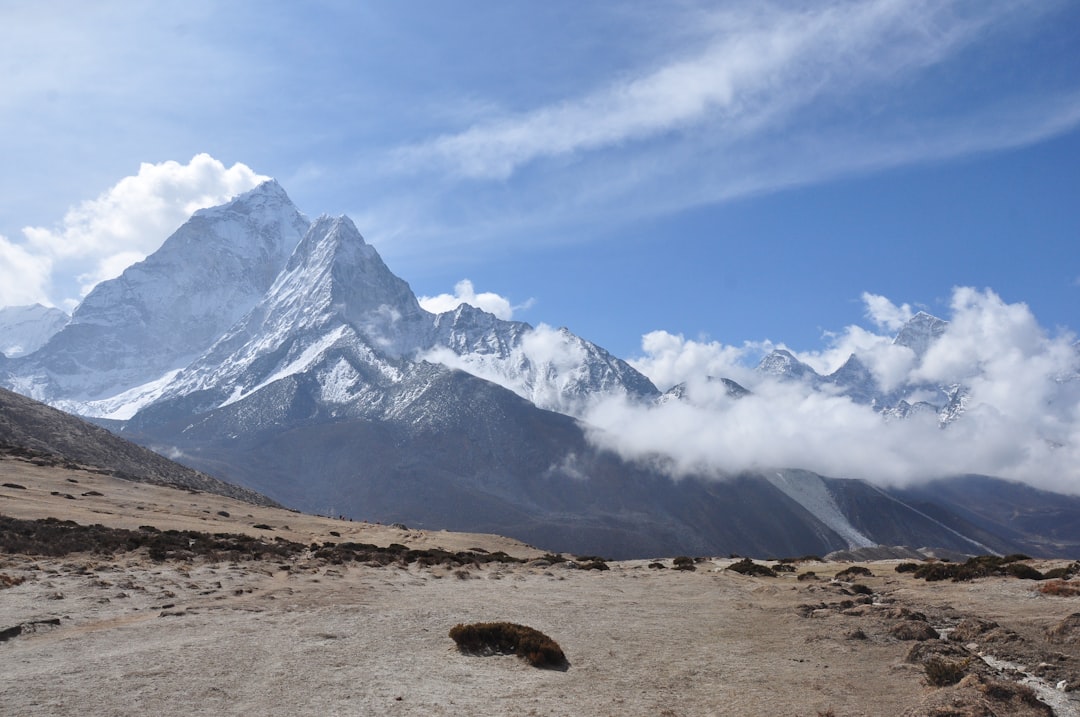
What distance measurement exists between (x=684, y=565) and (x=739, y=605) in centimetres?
1992

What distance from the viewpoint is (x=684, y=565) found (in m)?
54.1

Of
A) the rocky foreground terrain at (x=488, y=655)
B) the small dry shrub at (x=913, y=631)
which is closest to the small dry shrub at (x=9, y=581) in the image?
the rocky foreground terrain at (x=488, y=655)

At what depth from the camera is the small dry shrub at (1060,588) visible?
31.3m

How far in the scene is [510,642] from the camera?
2459 centimetres

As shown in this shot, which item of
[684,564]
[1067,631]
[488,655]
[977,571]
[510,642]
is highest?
[977,571]

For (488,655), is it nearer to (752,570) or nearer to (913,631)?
(913,631)

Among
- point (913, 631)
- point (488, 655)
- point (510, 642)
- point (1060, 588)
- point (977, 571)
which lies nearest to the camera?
point (488, 655)

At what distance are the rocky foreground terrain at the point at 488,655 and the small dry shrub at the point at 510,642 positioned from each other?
46 cm

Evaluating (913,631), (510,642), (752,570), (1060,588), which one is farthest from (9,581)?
(1060,588)

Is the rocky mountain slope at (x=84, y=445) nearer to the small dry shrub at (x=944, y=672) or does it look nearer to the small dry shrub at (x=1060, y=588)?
the small dry shrub at (x=1060, y=588)

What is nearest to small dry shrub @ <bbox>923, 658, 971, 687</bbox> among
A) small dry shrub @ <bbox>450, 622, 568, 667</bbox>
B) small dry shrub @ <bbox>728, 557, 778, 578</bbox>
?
small dry shrub @ <bbox>450, 622, 568, 667</bbox>

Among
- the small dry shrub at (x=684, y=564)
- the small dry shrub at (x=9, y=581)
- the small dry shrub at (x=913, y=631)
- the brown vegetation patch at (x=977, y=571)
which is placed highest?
the brown vegetation patch at (x=977, y=571)

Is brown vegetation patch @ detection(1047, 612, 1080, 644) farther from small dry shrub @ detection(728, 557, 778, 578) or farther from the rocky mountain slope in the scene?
the rocky mountain slope

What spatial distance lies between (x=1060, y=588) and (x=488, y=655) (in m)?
23.9
